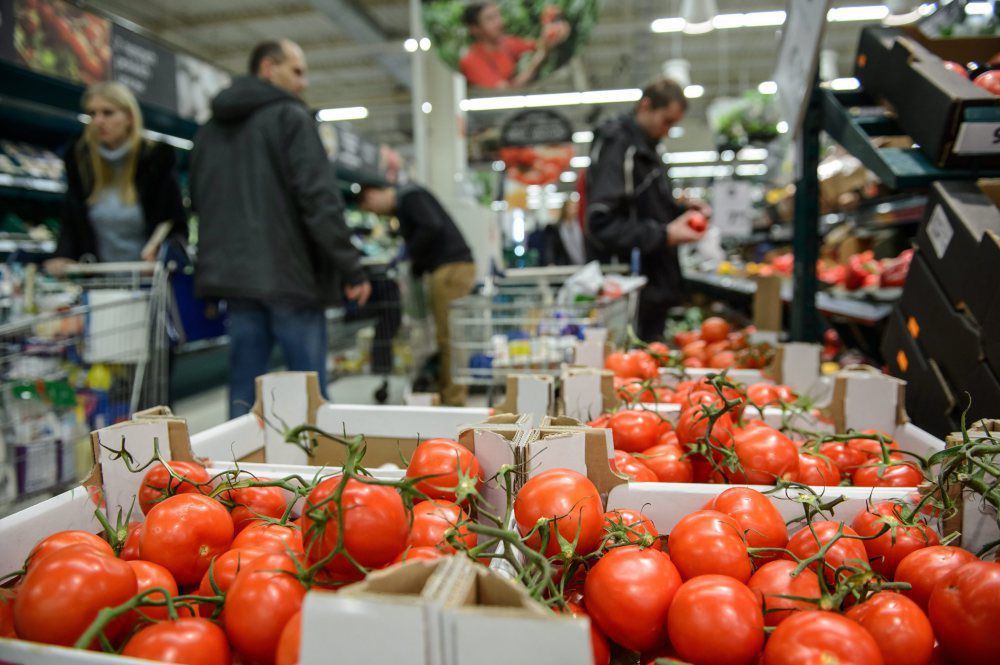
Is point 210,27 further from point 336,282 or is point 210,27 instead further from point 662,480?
point 662,480

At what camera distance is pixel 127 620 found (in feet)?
2.56

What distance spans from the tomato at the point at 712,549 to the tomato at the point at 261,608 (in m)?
0.50

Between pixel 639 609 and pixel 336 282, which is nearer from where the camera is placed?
pixel 639 609

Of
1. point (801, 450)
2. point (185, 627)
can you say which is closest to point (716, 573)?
point (801, 450)

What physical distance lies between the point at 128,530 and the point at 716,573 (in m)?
0.90

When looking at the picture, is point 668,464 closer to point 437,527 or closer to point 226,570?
point 437,527

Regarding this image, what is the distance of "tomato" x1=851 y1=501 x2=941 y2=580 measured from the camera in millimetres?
938

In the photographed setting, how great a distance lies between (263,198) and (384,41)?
1064cm

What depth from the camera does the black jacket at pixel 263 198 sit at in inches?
114

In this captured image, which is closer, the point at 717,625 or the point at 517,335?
the point at 717,625

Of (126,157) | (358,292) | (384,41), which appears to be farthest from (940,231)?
(384,41)

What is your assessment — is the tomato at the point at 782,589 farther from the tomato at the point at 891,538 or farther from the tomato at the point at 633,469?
the tomato at the point at 633,469

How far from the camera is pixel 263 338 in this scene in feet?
10.1

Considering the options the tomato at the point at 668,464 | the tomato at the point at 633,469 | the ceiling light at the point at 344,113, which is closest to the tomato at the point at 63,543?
the tomato at the point at 633,469
